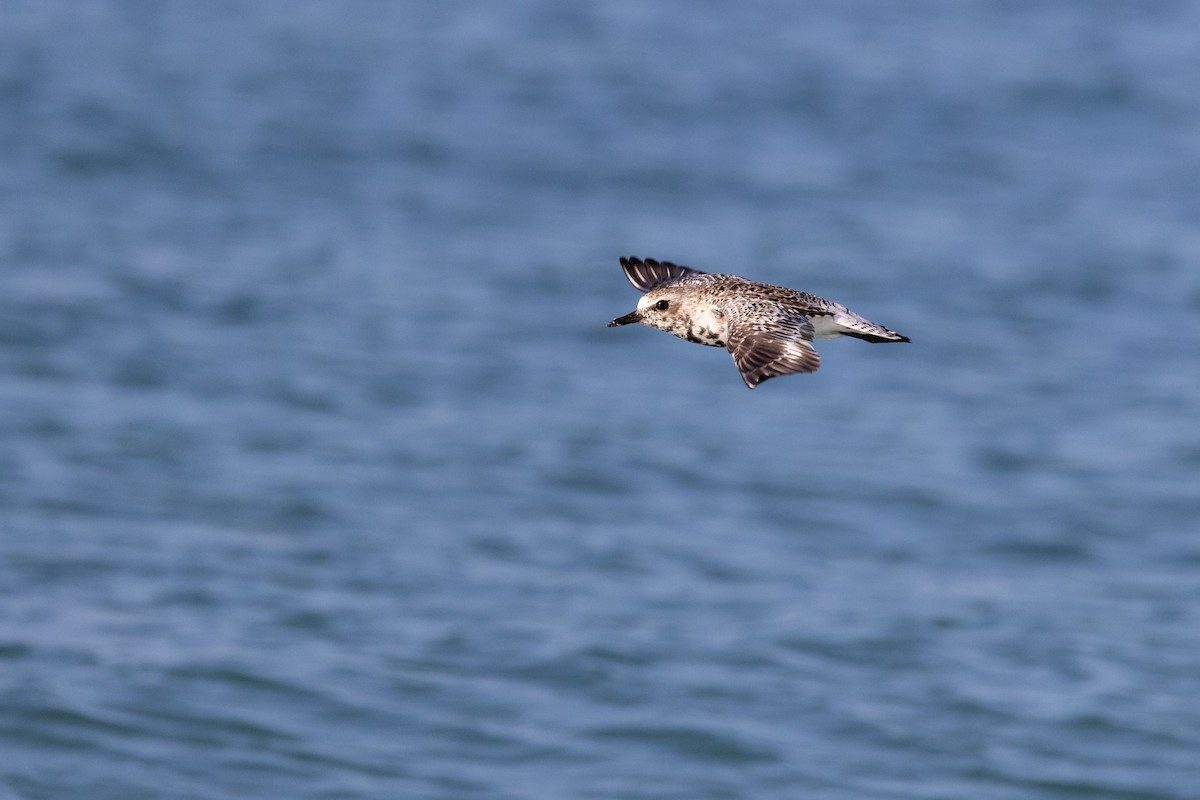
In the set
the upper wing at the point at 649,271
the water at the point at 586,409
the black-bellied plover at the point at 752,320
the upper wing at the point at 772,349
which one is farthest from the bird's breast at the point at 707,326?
the water at the point at 586,409

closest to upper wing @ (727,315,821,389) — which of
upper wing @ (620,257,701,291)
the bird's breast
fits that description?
the bird's breast

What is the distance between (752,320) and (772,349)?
60 centimetres

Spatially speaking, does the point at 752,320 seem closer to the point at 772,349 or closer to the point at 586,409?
the point at 772,349

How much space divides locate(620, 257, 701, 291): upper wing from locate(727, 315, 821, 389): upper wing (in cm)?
174

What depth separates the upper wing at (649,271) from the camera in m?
11.1

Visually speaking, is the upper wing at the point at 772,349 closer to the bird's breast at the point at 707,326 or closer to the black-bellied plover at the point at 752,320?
the black-bellied plover at the point at 752,320

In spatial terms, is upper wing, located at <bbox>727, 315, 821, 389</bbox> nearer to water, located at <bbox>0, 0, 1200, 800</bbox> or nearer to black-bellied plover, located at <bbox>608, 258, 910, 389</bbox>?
black-bellied plover, located at <bbox>608, 258, 910, 389</bbox>

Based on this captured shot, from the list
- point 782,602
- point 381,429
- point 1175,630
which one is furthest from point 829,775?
point 381,429

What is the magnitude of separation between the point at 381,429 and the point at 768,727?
34.9 feet

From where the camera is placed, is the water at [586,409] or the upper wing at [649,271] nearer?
the upper wing at [649,271]

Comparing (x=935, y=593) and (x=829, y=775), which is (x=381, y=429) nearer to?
(x=935, y=593)

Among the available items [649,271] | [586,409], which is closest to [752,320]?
[649,271]

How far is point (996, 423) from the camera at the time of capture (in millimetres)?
32719

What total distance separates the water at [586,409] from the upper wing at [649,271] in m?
10.9
